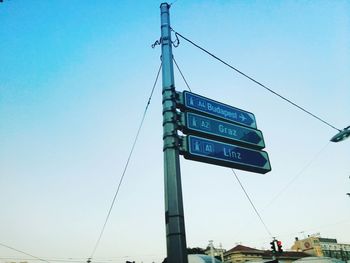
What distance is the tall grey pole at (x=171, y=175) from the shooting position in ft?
9.96

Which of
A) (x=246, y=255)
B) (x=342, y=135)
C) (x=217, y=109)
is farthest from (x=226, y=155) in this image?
(x=246, y=255)

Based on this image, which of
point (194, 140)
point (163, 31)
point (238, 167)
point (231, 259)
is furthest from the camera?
point (231, 259)

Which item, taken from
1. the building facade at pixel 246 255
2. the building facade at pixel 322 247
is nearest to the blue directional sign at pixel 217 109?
the building facade at pixel 246 255

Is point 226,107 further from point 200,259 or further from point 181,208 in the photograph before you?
point 200,259

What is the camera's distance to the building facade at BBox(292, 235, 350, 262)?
239ft

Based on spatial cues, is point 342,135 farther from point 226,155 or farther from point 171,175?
point 171,175

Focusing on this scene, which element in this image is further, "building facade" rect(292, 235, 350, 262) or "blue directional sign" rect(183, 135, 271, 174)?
"building facade" rect(292, 235, 350, 262)

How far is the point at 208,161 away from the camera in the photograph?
4.27 meters

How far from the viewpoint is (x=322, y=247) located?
7362 centimetres

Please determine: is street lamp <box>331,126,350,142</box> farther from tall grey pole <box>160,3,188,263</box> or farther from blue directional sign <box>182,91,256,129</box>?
tall grey pole <box>160,3,188,263</box>

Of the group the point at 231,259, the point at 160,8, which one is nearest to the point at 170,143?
the point at 160,8

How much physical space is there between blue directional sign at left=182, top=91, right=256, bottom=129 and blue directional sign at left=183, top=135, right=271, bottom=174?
63 cm

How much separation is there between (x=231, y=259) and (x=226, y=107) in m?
60.2

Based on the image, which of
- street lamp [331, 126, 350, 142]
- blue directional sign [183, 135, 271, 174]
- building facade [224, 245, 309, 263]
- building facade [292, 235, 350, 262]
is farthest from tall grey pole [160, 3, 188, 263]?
building facade [292, 235, 350, 262]
